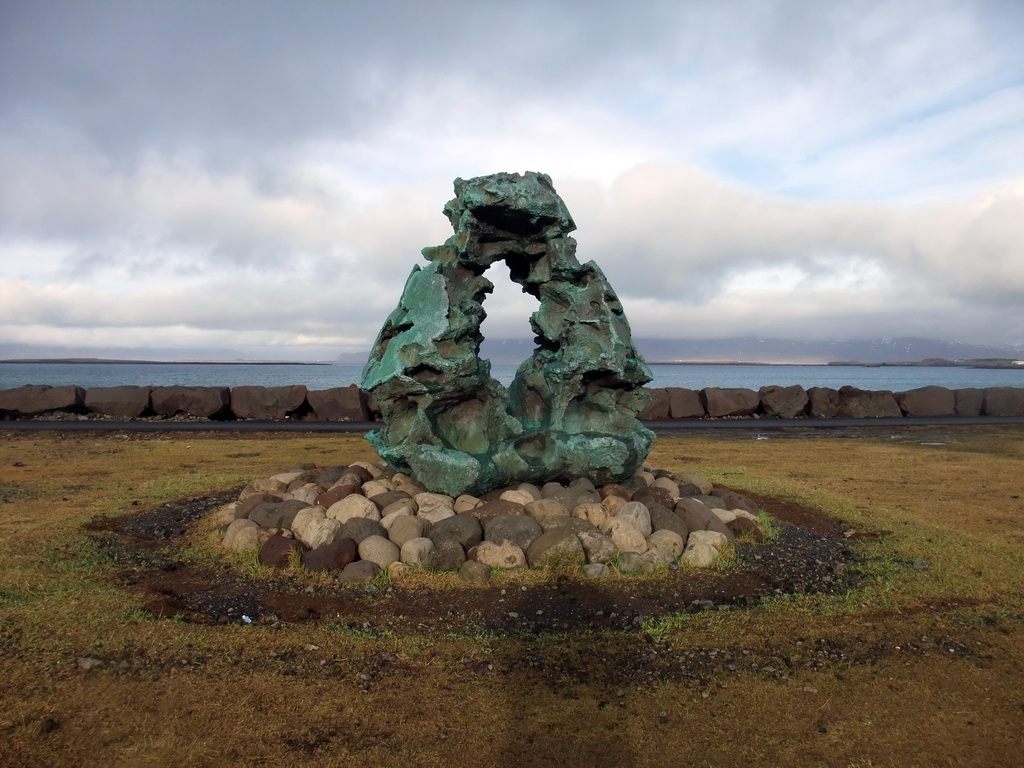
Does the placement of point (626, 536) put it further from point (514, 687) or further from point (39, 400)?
point (39, 400)

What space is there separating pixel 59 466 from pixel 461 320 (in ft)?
30.5

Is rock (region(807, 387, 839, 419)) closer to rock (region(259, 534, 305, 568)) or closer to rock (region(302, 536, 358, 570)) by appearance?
rock (region(302, 536, 358, 570))

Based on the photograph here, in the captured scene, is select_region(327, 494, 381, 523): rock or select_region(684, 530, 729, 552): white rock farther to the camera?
select_region(327, 494, 381, 523): rock

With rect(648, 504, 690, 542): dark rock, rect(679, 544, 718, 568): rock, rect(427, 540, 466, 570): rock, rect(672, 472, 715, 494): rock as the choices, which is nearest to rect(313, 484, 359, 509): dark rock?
rect(427, 540, 466, 570): rock

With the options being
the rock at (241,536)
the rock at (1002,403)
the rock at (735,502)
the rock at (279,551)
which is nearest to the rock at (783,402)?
the rock at (1002,403)

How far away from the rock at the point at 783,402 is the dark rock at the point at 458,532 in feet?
72.8

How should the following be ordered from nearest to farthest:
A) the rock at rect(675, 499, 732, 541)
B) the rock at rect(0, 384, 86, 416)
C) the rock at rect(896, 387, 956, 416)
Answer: the rock at rect(675, 499, 732, 541)
the rock at rect(0, 384, 86, 416)
the rock at rect(896, 387, 956, 416)

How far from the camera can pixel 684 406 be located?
2658 cm

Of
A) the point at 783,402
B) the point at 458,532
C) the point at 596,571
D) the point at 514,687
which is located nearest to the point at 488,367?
the point at 458,532

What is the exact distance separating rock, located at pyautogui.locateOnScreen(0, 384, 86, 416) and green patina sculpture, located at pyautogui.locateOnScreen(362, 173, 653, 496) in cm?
1981

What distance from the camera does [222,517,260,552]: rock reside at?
24.4ft

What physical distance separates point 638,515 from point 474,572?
1.90 m

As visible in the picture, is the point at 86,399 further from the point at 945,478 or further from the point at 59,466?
the point at 945,478

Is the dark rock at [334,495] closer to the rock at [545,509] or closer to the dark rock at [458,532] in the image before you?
the dark rock at [458,532]
